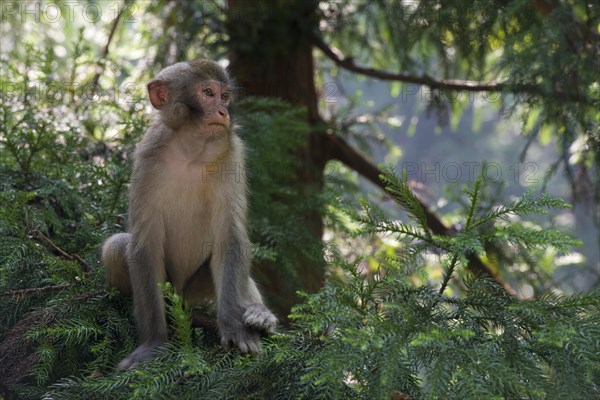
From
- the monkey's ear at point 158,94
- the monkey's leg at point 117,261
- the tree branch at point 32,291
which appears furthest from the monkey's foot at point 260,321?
the monkey's ear at point 158,94

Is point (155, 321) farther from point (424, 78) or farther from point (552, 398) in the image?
point (424, 78)

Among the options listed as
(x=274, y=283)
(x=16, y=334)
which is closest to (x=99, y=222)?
(x=16, y=334)

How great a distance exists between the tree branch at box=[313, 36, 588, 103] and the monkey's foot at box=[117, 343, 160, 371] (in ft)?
10.2

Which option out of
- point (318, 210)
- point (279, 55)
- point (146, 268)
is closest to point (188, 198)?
point (146, 268)

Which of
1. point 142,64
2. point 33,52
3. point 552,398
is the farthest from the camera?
point 142,64

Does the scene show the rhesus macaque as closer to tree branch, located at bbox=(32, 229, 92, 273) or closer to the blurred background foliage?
tree branch, located at bbox=(32, 229, 92, 273)

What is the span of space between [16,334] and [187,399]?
101cm

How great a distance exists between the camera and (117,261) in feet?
13.5

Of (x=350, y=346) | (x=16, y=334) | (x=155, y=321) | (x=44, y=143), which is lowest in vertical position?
(x=16, y=334)

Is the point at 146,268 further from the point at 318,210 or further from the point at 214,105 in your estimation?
the point at 318,210

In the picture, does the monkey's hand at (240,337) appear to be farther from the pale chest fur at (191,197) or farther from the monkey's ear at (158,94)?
the monkey's ear at (158,94)

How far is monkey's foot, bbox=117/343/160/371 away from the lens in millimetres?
3543

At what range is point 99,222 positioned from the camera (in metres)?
4.57

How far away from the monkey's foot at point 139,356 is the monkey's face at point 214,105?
129 cm
